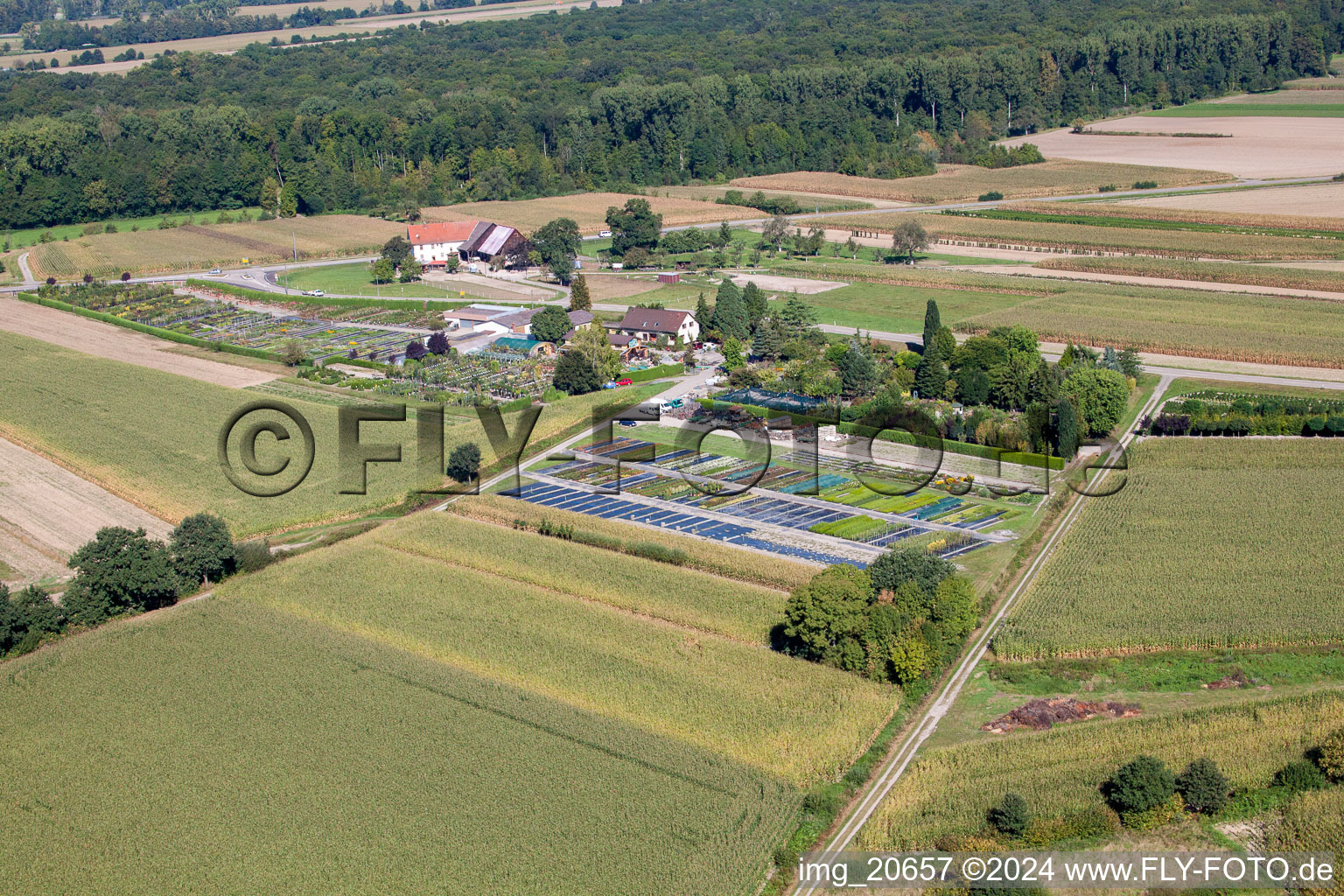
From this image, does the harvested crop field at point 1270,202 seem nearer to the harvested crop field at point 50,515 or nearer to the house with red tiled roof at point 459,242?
the house with red tiled roof at point 459,242

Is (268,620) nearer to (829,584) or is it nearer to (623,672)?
(623,672)

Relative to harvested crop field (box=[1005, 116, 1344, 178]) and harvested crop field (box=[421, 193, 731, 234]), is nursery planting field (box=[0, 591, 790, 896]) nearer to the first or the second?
harvested crop field (box=[421, 193, 731, 234])

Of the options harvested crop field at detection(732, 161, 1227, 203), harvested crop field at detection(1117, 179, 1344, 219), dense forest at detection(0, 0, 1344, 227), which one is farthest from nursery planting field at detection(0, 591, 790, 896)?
dense forest at detection(0, 0, 1344, 227)

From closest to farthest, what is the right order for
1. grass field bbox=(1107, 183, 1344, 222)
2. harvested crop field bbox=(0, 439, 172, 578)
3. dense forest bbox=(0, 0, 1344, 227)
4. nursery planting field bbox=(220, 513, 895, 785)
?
1. nursery planting field bbox=(220, 513, 895, 785)
2. harvested crop field bbox=(0, 439, 172, 578)
3. grass field bbox=(1107, 183, 1344, 222)
4. dense forest bbox=(0, 0, 1344, 227)

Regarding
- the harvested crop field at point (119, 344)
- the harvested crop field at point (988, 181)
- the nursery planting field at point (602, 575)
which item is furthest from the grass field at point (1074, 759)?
the harvested crop field at point (988, 181)

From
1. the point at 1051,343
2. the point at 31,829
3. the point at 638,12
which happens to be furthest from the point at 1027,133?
the point at 31,829

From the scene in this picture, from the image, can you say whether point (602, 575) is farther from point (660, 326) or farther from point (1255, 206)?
point (1255, 206)

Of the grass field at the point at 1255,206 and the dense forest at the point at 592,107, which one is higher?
the dense forest at the point at 592,107
